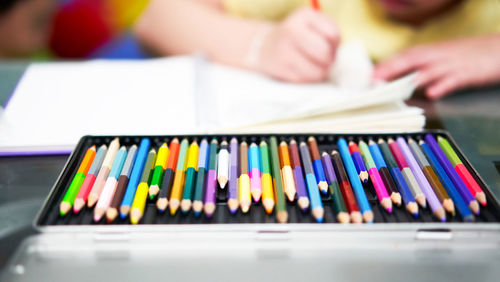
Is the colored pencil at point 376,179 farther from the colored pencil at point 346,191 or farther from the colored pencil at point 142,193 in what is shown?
the colored pencil at point 142,193

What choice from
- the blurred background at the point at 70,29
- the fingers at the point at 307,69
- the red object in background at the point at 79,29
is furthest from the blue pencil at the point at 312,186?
the red object in background at the point at 79,29

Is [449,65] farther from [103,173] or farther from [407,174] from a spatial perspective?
Result: [103,173]

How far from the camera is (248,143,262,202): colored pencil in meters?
0.36

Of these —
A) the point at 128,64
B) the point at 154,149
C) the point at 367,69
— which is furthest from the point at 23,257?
the point at 367,69

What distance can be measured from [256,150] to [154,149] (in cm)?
11

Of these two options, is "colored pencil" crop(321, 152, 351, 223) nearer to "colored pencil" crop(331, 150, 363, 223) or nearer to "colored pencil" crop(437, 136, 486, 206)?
"colored pencil" crop(331, 150, 363, 223)

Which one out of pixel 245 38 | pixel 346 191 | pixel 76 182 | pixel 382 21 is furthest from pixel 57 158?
pixel 382 21

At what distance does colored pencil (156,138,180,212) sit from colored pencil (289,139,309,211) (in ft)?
0.37

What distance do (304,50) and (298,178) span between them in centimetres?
33

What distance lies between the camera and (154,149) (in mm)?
443

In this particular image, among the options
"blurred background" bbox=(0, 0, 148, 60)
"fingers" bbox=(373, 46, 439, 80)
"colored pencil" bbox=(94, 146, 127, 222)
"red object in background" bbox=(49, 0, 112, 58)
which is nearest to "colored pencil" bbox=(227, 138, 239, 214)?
"colored pencil" bbox=(94, 146, 127, 222)

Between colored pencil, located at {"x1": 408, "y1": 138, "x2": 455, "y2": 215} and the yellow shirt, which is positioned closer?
colored pencil, located at {"x1": 408, "y1": 138, "x2": 455, "y2": 215}

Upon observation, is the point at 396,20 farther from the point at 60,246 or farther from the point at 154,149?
the point at 60,246

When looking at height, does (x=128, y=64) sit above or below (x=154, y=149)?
A: above
